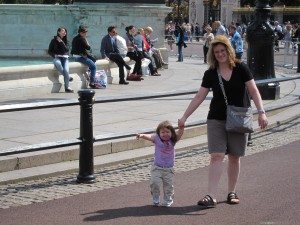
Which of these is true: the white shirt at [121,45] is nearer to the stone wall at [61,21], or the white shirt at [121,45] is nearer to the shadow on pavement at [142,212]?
the stone wall at [61,21]

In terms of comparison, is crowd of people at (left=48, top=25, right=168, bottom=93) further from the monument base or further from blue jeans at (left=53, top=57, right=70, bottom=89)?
the monument base

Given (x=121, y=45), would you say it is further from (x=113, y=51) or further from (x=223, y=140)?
(x=223, y=140)

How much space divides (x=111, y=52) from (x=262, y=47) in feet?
15.2

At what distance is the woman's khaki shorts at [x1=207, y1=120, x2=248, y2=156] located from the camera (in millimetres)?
7035

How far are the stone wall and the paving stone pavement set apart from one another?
14.4 metres

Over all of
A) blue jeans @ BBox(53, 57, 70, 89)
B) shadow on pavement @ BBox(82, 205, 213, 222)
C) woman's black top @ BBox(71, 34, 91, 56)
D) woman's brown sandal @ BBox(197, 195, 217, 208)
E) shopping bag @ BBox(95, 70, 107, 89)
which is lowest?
shadow on pavement @ BBox(82, 205, 213, 222)

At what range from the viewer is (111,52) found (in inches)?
759

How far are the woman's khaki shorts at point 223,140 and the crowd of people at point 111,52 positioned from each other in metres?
10.00

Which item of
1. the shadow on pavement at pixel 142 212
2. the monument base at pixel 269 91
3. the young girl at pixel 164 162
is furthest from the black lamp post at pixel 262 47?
the shadow on pavement at pixel 142 212

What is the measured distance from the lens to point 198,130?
12.0 meters

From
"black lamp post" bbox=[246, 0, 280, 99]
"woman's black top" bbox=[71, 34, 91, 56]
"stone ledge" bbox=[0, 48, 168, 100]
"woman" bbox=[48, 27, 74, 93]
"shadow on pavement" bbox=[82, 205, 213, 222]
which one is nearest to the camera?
"shadow on pavement" bbox=[82, 205, 213, 222]

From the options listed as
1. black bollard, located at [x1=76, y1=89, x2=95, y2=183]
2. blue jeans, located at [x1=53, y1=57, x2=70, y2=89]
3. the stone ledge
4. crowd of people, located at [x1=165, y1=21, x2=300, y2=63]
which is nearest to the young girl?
black bollard, located at [x1=76, y1=89, x2=95, y2=183]

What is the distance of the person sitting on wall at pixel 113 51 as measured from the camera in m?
19.0

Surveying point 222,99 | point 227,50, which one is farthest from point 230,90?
point 227,50
